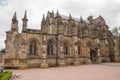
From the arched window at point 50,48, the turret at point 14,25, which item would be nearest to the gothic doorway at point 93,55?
the arched window at point 50,48

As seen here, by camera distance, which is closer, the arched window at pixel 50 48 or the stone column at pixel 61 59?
the stone column at pixel 61 59

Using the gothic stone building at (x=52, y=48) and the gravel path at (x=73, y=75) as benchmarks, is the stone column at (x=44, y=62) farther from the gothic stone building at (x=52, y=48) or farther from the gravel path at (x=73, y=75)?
the gravel path at (x=73, y=75)

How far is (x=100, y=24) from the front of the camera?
133 ft

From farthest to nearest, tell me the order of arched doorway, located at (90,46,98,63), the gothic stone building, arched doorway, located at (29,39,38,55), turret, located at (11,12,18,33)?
arched doorway, located at (90,46,98,63) < arched doorway, located at (29,39,38,55) < turret, located at (11,12,18,33) < the gothic stone building

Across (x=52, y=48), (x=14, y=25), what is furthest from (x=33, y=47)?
(x=14, y=25)

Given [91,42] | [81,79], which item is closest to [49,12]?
[91,42]

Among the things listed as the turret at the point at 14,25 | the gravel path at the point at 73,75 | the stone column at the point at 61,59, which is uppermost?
the turret at the point at 14,25

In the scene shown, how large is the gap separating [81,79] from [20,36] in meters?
16.3

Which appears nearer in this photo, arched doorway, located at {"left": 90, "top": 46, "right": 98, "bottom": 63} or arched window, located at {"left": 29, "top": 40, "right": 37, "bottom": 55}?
arched window, located at {"left": 29, "top": 40, "right": 37, "bottom": 55}

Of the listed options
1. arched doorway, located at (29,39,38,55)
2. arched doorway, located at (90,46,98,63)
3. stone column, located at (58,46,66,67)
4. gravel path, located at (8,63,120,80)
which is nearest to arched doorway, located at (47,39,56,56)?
stone column, located at (58,46,66,67)

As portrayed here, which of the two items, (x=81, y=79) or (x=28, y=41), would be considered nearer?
Answer: (x=81, y=79)

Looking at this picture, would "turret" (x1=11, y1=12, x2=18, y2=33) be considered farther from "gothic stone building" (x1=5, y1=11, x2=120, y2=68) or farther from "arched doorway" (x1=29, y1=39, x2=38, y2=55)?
"arched doorway" (x1=29, y1=39, x2=38, y2=55)

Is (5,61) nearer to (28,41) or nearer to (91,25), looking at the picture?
(28,41)

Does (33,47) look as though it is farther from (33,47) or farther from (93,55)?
(93,55)
